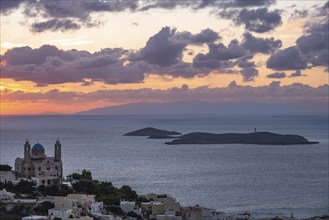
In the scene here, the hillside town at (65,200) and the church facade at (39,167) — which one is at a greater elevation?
the church facade at (39,167)

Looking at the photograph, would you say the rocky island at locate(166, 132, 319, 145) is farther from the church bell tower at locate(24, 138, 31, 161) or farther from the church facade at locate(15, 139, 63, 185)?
the church facade at locate(15, 139, 63, 185)

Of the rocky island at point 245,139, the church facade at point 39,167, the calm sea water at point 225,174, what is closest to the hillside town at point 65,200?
the church facade at point 39,167

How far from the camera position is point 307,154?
427 feet

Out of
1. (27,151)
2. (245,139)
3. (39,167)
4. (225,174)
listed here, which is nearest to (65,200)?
(39,167)

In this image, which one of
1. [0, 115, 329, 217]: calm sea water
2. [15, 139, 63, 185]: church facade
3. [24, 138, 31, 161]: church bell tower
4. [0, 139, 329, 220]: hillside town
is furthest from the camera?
[0, 115, 329, 217]: calm sea water

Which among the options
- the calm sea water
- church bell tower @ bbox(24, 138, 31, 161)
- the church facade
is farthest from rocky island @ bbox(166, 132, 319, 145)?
the church facade

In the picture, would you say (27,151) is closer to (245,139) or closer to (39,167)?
(39,167)

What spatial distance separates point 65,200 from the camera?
36.6m

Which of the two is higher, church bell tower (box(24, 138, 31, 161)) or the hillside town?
church bell tower (box(24, 138, 31, 161))

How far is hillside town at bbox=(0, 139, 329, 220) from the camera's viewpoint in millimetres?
35844

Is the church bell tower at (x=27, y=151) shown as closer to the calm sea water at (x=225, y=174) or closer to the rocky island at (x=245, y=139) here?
the calm sea water at (x=225, y=174)

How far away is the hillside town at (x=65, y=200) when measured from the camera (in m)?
35.8

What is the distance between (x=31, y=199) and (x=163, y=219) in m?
8.23

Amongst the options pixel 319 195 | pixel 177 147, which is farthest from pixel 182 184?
pixel 177 147
